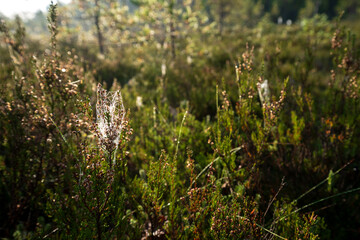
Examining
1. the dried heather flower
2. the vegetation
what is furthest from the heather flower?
the dried heather flower

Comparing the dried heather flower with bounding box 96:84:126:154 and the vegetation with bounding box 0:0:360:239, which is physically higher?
the dried heather flower with bounding box 96:84:126:154

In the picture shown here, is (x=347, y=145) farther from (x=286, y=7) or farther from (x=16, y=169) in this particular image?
(x=286, y=7)

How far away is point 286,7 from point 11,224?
4355 cm

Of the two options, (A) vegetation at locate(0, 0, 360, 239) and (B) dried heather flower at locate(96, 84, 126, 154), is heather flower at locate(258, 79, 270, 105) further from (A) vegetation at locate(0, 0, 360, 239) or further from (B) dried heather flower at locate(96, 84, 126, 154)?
(B) dried heather flower at locate(96, 84, 126, 154)

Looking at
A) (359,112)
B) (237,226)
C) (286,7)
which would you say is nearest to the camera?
(237,226)

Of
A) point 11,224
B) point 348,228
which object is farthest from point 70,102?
point 348,228

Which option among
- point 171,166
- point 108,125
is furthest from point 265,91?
point 108,125

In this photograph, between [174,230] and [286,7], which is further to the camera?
[286,7]

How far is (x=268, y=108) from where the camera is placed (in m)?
1.64

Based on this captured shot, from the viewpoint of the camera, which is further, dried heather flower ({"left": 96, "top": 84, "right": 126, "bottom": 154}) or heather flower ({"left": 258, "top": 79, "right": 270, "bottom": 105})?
heather flower ({"left": 258, "top": 79, "right": 270, "bottom": 105})

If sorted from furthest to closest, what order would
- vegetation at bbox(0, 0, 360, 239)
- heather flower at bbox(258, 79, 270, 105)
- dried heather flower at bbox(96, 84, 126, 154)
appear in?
heather flower at bbox(258, 79, 270, 105)
vegetation at bbox(0, 0, 360, 239)
dried heather flower at bbox(96, 84, 126, 154)

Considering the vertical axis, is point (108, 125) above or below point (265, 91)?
above

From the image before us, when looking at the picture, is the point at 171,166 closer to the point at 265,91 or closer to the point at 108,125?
the point at 108,125

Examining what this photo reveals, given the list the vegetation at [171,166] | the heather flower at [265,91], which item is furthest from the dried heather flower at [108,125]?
the heather flower at [265,91]
